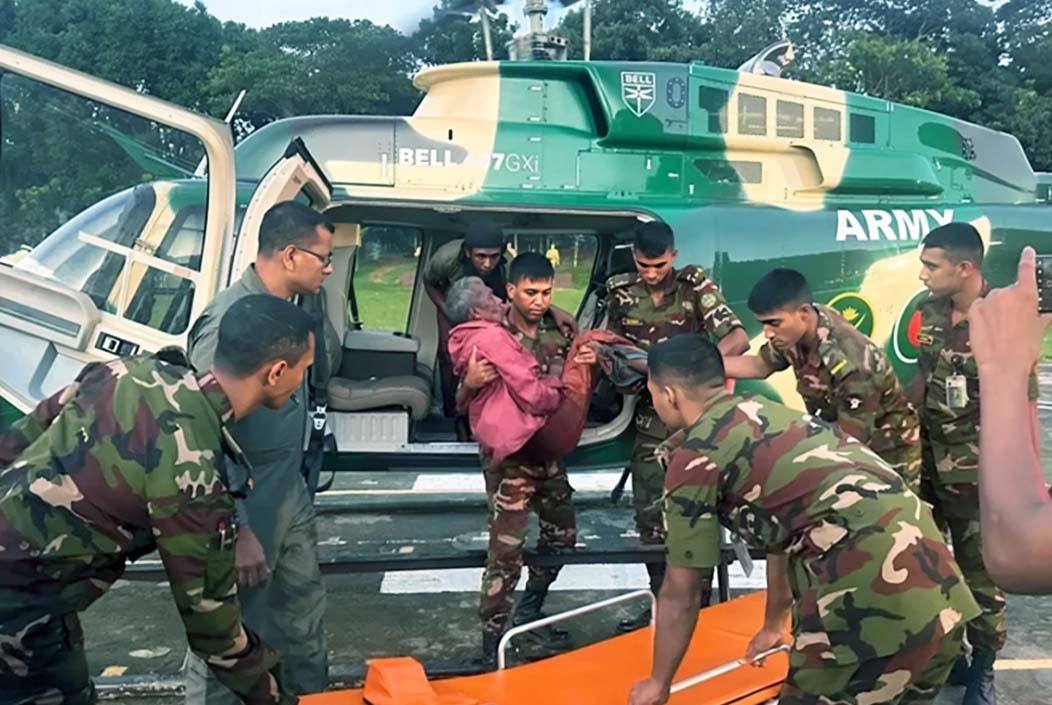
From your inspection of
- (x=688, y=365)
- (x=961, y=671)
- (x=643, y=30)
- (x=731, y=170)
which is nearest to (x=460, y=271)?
(x=731, y=170)

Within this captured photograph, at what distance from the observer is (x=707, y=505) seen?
2.29 metres

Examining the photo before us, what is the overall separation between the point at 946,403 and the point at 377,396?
2697mm

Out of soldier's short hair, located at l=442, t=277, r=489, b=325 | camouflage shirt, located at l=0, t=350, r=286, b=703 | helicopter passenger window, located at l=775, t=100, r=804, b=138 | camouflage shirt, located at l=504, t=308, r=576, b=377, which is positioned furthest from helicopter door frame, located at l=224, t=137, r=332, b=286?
helicopter passenger window, located at l=775, t=100, r=804, b=138

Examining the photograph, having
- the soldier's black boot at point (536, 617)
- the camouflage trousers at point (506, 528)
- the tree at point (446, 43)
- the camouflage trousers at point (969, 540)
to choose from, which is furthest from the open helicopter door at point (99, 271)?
the tree at point (446, 43)

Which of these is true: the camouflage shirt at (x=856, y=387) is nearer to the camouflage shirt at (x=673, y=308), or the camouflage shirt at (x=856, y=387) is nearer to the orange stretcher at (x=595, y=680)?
the camouflage shirt at (x=673, y=308)

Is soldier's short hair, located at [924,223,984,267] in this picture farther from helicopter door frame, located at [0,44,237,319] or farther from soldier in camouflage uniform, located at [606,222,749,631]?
helicopter door frame, located at [0,44,237,319]

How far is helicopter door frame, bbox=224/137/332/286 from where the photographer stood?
3.41 meters

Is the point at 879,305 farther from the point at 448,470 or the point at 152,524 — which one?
the point at 152,524

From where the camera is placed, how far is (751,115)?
5.14m

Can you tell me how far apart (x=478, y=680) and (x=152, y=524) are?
139cm

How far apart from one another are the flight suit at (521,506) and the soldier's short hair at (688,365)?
1.50m

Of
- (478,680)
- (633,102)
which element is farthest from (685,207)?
(478,680)

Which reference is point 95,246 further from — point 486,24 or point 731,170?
point 731,170

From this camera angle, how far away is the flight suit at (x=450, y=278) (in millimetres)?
4988
